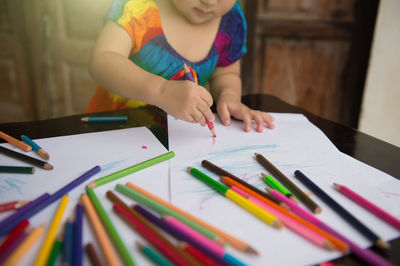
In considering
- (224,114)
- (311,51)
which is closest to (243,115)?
(224,114)

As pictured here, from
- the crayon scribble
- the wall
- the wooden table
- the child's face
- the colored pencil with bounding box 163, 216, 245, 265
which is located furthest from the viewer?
the wall

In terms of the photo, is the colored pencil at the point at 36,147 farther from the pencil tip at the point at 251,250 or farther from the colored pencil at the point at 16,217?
the pencil tip at the point at 251,250

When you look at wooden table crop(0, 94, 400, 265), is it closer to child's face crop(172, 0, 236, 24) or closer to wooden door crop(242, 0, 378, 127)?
child's face crop(172, 0, 236, 24)

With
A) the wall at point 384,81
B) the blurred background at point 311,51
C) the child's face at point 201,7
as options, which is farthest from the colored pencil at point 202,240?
the wall at point 384,81

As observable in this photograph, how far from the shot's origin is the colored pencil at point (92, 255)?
0.22 meters

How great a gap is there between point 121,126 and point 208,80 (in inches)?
12.6

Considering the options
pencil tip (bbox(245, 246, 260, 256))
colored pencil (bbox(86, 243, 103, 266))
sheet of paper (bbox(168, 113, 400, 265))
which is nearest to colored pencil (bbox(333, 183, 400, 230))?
sheet of paper (bbox(168, 113, 400, 265))

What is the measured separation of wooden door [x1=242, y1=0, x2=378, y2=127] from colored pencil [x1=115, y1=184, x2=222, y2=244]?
38.1 inches

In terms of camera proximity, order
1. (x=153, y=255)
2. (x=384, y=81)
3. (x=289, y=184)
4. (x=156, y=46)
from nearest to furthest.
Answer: (x=153, y=255)
(x=289, y=184)
(x=156, y=46)
(x=384, y=81)

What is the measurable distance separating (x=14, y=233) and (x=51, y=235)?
0.11 feet

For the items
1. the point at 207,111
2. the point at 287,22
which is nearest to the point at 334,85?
the point at 287,22

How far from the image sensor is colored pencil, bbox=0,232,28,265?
22 cm

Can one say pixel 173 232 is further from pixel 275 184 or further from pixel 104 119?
pixel 104 119

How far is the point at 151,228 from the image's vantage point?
0.82 ft
